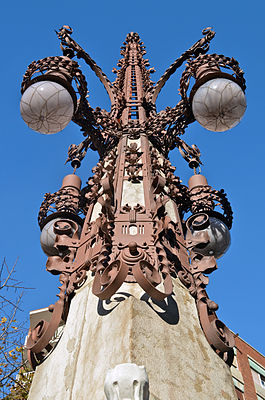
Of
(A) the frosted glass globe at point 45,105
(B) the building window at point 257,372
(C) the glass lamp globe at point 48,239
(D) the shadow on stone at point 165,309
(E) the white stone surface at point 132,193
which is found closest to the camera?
(D) the shadow on stone at point 165,309

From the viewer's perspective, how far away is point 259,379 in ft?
73.6

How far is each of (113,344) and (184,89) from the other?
4.12 m

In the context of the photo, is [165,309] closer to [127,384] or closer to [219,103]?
[127,384]

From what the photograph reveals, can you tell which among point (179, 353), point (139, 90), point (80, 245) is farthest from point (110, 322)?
point (139, 90)

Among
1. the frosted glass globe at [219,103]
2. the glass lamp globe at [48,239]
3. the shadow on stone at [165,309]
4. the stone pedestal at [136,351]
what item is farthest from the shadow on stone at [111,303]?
the frosted glass globe at [219,103]

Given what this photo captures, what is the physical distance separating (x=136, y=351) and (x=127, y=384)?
24.7 inches

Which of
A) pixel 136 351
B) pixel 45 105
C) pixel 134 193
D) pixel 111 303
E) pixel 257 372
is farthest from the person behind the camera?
pixel 257 372

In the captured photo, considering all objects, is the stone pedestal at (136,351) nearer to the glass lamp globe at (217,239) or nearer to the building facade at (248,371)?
the glass lamp globe at (217,239)

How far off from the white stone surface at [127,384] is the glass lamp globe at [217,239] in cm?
360

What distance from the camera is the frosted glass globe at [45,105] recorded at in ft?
17.8

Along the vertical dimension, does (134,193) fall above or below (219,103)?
below

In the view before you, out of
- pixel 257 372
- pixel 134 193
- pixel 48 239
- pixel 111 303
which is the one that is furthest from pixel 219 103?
pixel 257 372

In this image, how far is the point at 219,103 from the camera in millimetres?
5477

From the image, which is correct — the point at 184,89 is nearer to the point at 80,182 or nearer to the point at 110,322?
the point at 80,182
